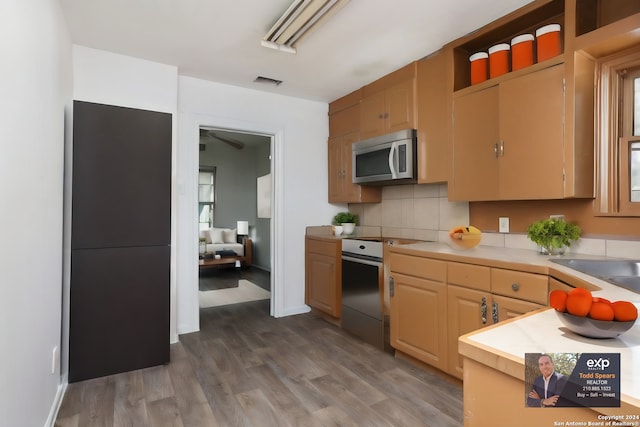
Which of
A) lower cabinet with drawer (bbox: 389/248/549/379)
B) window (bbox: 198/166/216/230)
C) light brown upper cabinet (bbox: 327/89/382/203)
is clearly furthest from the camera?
window (bbox: 198/166/216/230)

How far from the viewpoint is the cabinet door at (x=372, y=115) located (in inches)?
129

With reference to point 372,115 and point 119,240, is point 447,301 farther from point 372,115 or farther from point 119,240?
point 119,240

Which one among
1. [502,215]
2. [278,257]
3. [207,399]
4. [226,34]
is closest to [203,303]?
[278,257]

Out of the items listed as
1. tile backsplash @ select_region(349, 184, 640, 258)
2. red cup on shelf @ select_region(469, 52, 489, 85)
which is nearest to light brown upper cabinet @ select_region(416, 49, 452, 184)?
red cup on shelf @ select_region(469, 52, 489, 85)

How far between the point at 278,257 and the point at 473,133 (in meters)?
2.31

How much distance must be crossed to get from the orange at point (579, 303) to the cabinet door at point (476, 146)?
167 cm

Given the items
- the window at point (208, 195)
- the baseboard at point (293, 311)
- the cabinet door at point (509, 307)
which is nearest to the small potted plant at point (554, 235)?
the cabinet door at point (509, 307)

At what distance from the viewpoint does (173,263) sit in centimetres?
309

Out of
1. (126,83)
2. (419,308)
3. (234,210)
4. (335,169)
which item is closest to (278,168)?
(335,169)

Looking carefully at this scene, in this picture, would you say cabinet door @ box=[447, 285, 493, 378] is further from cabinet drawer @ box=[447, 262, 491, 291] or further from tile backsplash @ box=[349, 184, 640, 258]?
tile backsplash @ box=[349, 184, 640, 258]

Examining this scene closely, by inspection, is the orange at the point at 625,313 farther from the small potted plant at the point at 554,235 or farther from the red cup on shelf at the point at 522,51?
the red cup on shelf at the point at 522,51

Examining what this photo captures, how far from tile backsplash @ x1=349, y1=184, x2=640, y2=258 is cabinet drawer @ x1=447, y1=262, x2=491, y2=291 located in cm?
58

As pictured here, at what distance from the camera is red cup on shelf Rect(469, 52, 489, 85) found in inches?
97.7

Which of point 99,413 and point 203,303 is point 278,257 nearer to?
point 203,303
